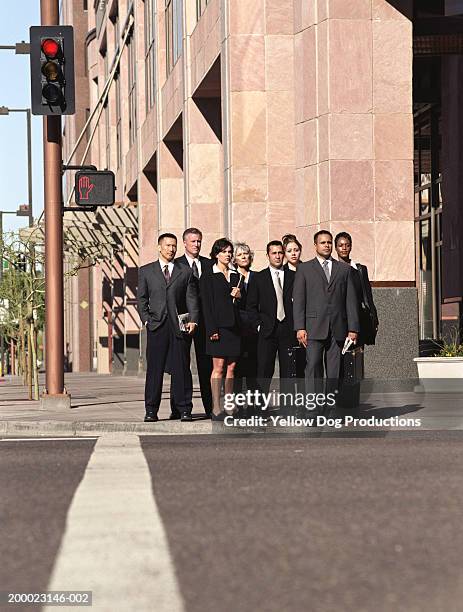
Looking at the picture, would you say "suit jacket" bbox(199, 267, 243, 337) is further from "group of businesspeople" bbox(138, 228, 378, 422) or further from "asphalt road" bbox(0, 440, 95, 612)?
"asphalt road" bbox(0, 440, 95, 612)

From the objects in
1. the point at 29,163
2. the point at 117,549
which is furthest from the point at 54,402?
the point at 29,163

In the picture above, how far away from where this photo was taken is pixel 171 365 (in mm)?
13984

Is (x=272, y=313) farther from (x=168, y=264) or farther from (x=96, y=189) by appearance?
(x=96, y=189)

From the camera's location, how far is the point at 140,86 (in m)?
40.6

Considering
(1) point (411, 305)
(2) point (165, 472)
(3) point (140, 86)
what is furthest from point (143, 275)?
(3) point (140, 86)

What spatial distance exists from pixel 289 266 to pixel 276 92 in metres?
10.1

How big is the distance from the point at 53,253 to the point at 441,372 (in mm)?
6706

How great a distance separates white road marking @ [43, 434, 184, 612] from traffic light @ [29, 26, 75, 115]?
301 inches

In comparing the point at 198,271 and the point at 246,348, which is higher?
the point at 198,271

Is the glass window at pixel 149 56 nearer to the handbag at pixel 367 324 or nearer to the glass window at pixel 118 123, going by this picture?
the glass window at pixel 118 123

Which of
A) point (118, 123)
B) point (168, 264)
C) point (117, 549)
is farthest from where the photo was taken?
point (118, 123)

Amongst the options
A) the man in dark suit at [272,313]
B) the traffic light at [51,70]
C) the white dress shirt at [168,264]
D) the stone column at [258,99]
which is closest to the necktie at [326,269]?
the man in dark suit at [272,313]

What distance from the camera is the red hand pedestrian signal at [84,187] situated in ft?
54.0

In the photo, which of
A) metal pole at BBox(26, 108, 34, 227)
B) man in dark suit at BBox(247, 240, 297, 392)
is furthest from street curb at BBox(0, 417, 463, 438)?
metal pole at BBox(26, 108, 34, 227)
